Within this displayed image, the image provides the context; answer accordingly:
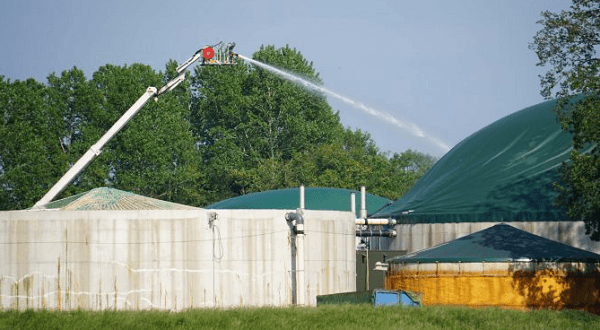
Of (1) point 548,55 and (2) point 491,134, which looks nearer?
(1) point 548,55

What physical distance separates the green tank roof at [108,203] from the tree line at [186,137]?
46.4 m

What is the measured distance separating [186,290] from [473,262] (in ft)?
43.0

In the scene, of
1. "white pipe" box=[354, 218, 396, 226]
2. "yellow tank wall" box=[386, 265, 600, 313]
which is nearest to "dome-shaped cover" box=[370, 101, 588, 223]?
"white pipe" box=[354, 218, 396, 226]

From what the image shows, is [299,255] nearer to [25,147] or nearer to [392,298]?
[392,298]

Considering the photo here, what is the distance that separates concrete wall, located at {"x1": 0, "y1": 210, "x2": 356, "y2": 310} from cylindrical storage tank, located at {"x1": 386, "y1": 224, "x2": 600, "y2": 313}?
717 cm

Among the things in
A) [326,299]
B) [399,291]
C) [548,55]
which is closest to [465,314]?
[399,291]

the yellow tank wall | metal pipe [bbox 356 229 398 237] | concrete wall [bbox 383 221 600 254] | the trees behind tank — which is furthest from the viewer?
the trees behind tank

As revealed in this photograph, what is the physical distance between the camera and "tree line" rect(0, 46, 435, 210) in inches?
4092

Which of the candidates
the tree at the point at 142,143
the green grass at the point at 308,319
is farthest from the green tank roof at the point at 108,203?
the tree at the point at 142,143

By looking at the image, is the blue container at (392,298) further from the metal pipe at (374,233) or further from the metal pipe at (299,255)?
the metal pipe at (374,233)

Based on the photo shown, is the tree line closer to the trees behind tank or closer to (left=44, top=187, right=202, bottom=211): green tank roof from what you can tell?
the trees behind tank

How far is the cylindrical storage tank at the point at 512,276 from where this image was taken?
5116cm

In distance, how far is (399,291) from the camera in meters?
49.5

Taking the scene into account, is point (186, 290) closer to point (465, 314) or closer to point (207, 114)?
point (465, 314)
